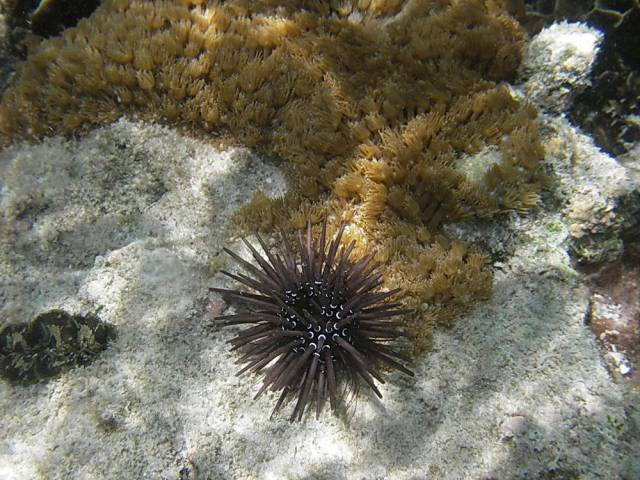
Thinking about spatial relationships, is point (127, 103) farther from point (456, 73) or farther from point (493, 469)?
point (493, 469)

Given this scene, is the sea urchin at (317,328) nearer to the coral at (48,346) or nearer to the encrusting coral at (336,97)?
the encrusting coral at (336,97)

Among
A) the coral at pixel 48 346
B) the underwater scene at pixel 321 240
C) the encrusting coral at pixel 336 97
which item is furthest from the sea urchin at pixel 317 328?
the coral at pixel 48 346

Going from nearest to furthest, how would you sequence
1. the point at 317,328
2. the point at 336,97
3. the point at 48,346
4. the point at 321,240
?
1. the point at 317,328
2. the point at 321,240
3. the point at 48,346
4. the point at 336,97

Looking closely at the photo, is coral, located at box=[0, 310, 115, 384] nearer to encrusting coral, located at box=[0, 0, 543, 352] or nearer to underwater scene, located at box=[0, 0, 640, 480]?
underwater scene, located at box=[0, 0, 640, 480]

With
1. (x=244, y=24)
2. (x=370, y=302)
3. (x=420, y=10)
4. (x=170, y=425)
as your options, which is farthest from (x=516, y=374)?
(x=244, y=24)

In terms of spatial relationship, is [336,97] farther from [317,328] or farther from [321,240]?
[317,328]

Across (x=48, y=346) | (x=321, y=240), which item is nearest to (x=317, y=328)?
(x=321, y=240)

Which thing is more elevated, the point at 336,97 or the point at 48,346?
the point at 336,97

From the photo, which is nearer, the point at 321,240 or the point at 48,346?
the point at 321,240
